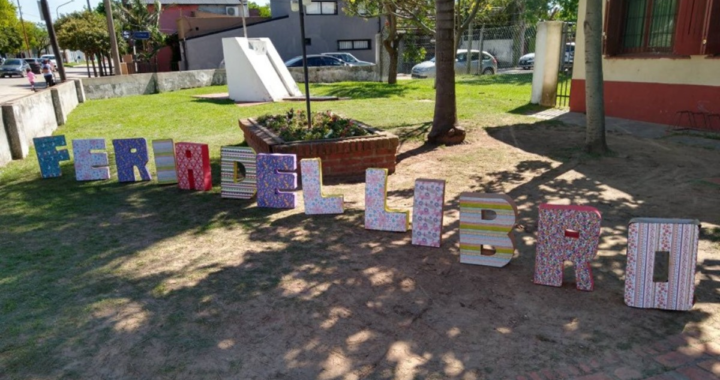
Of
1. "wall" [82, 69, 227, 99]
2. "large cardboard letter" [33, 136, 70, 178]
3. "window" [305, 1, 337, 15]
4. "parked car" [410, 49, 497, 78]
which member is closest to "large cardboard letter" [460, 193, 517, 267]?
"large cardboard letter" [33, 136, 70, 178]

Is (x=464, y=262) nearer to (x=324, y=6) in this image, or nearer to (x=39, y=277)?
(x=39, y=277)

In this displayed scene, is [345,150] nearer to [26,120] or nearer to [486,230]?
[486,230]

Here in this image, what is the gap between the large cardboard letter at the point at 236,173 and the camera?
632 cm

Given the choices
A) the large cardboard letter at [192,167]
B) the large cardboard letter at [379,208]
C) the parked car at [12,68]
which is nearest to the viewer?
the large cardboard letter at [379,208]

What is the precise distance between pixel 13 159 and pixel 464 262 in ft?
28.1

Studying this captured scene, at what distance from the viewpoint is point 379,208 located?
5.37 m

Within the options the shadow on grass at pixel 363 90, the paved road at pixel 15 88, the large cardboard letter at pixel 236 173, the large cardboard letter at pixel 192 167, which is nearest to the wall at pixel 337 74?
the shadow on grass at pixel 363 90

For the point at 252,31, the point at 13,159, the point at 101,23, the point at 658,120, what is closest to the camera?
the point at 13,159

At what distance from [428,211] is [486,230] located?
2.07 ft

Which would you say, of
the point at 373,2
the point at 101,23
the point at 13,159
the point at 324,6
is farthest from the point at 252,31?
the point at 13,159

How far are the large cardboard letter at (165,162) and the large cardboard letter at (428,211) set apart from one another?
395 centimetres

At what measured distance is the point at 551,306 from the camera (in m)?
3.88

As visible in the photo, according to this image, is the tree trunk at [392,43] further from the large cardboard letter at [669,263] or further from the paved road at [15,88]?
the large cardboard letter at [669,263]

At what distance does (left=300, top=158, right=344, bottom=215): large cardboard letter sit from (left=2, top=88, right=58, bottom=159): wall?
644 cm
